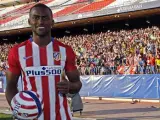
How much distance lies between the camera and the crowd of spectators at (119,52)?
19081mm

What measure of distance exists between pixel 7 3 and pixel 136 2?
76.9 feet

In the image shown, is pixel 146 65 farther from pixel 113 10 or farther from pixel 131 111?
pixel 113 10

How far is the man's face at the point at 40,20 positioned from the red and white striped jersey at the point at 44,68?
0.25m

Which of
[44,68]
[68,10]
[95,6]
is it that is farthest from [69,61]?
[68,10]

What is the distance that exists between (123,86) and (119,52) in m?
4.50

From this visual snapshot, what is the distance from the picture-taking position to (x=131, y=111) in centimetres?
1462

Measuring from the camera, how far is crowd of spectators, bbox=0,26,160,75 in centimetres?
1908

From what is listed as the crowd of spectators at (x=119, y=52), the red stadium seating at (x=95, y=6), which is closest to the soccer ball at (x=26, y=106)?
the crowd of spectators at (x=119, y=52)

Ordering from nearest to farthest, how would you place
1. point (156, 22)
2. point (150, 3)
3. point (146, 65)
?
point (146, 65) < point (150, 3) < point (156, 22)

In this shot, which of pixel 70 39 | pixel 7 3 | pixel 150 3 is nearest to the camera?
pixel 150 3

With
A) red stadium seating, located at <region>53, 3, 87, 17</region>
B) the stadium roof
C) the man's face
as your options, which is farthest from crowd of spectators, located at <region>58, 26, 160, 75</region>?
the stadium roof

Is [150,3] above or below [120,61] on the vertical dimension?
above

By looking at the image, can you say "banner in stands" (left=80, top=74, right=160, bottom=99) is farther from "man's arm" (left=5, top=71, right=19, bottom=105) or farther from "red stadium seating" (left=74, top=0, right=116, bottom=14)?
"man's arm" (left=5, top=71, right=19, bottom=105)

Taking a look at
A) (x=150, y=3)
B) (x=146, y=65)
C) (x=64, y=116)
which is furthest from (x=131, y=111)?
(x=150, y=3)
